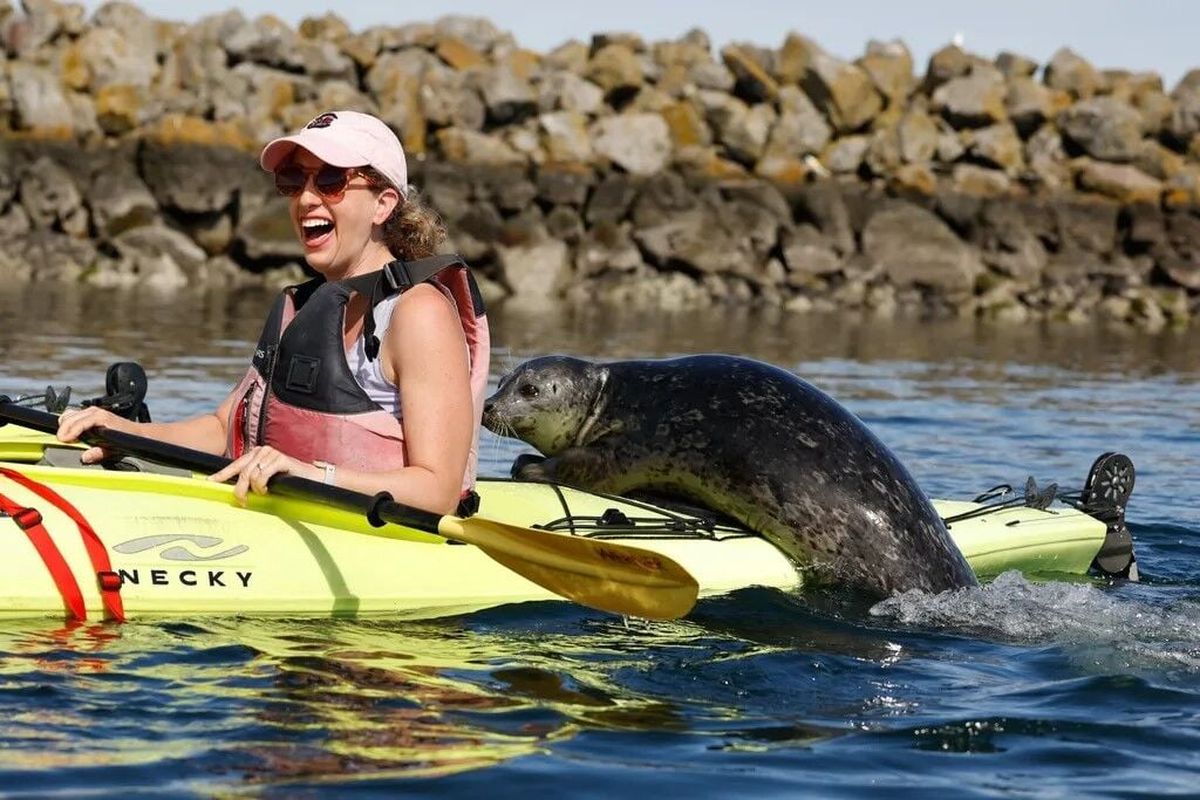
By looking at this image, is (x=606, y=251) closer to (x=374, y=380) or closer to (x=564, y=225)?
(x=564, y=225)

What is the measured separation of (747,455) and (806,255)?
83.7ft

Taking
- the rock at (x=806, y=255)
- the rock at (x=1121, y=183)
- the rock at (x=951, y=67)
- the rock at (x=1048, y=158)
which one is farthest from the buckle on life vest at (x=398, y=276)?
the rock at (x=951, y=67)

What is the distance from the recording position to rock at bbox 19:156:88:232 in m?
29.7

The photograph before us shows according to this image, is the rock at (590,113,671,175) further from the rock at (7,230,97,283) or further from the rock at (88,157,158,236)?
the rock at (7,230,97,283)

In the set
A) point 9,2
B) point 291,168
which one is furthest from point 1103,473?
point 9,2

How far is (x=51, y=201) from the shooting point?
1169 inches

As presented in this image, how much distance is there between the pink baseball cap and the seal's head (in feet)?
6.50

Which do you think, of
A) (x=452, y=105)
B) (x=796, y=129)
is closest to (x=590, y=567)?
(x=452, y=105)

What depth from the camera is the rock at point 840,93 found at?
122 feet

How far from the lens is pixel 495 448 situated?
445 inches

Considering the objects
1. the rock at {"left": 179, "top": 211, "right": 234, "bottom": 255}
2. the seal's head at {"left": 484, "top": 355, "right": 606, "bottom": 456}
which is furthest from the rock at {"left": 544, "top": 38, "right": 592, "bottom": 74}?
the seal's head at {"left": 484, "top": 355, "right": 606, "bottom": 456}

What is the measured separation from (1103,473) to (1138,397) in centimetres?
961

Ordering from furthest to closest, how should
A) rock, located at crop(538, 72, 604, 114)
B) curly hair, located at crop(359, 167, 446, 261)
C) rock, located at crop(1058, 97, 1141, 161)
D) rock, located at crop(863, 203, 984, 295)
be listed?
rock, located at crop(1058, 97, 1141, 161)
rock, located at crop(538, 72, 604, 114)
rock, located at crop(863, 203, 984, 295)
curly hair, located at crop(359, 167, 446, 261)

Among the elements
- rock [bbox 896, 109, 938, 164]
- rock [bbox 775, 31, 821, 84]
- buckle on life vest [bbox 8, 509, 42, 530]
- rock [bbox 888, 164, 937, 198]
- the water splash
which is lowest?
the water splash
